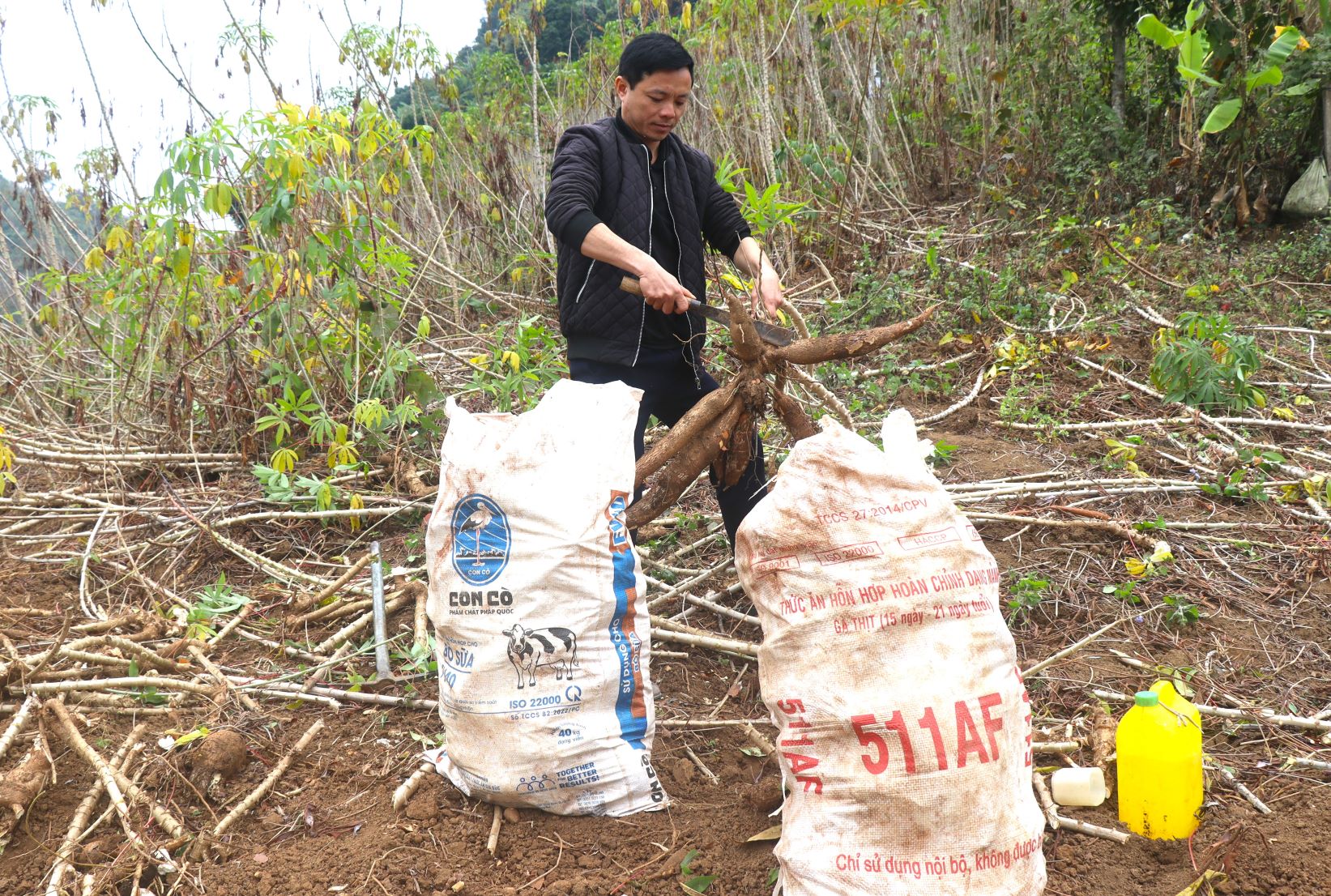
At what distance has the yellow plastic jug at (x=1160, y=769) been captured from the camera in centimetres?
154

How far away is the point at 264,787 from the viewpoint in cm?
184

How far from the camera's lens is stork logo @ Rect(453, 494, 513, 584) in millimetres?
1674

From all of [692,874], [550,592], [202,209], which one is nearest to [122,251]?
[202,209]

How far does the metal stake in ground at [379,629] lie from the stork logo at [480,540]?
675 millimetres

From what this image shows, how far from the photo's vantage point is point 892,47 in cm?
595

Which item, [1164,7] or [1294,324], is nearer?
[1294,324]

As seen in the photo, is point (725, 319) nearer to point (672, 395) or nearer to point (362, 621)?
point (672, 395)

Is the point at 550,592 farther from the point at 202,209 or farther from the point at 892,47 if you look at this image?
the point at 892,47

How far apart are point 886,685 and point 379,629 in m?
1.40

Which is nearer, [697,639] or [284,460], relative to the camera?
[697,639]

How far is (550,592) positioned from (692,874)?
0.54m

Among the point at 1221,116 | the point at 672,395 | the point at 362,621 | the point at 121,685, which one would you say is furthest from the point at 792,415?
the point at 1221,116

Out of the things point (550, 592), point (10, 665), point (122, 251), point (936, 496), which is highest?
point (122, 251)

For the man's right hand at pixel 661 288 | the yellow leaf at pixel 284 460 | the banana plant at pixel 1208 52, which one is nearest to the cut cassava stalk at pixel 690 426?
the man's right hand at pixel 661 288
